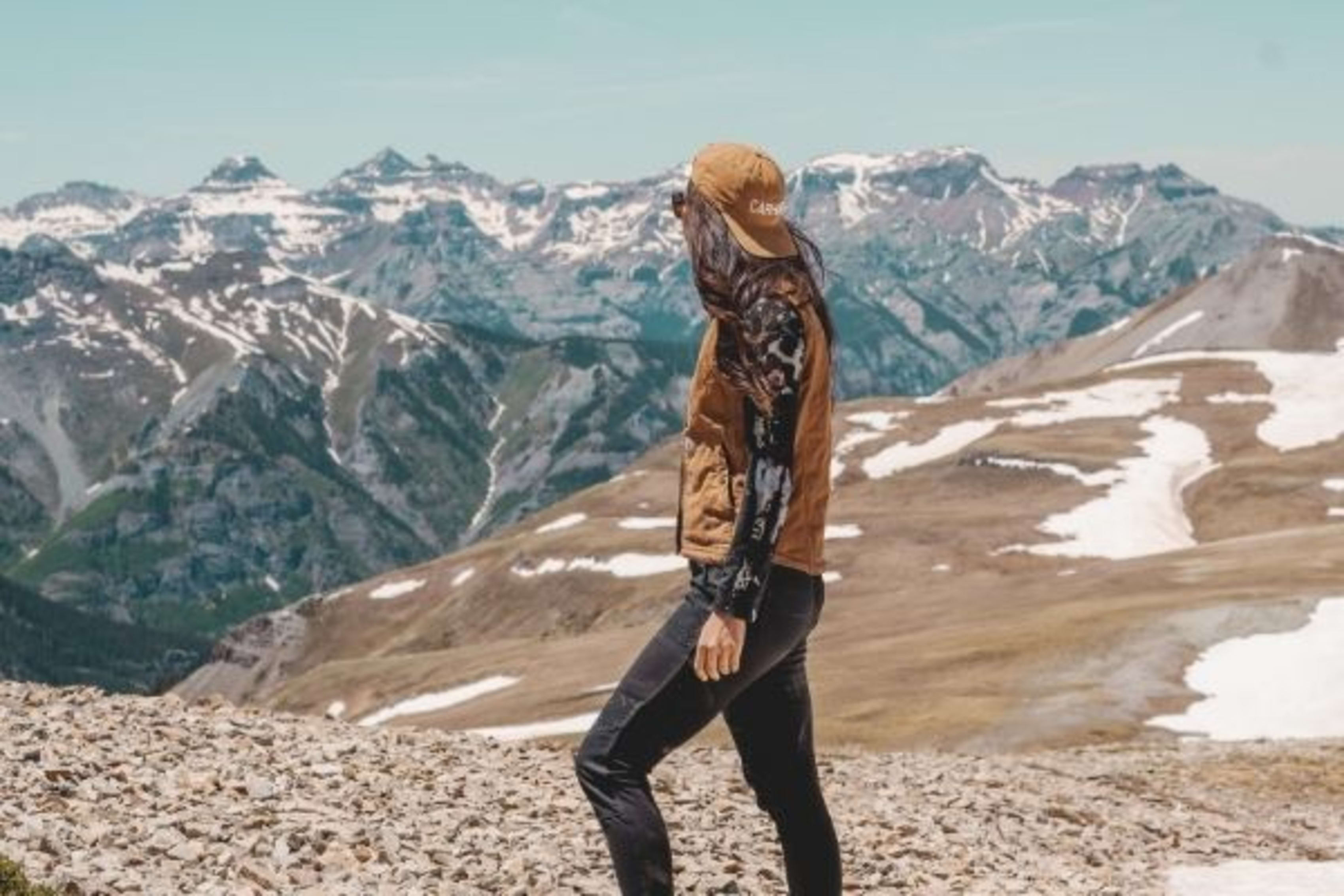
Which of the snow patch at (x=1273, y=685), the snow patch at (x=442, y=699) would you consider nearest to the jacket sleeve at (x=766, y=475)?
the snow patch at (x=1273, y=685)

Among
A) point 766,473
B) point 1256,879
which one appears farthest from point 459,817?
point 1256,879

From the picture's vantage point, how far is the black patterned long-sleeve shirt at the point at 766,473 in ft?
34.7

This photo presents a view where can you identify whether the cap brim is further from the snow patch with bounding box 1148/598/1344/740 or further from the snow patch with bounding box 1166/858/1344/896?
the snow patch with bounding box 1148/598/1344/740

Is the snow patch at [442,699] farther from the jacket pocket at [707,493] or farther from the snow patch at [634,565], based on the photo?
the jacket pocket at [707,493]

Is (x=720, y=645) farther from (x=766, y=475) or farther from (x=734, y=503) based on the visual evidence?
(x=766, y=475)

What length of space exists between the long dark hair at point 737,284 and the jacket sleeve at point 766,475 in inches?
Result: 3.7

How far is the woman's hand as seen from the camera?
1062 cm

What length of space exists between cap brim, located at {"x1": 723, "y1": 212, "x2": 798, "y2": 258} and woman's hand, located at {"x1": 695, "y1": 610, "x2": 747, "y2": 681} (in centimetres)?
270

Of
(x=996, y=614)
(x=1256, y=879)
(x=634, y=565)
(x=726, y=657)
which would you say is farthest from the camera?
(x=634, y=565)

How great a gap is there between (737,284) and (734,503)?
1.61 m

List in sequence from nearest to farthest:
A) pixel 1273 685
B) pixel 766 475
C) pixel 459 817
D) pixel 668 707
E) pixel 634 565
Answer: pixel 766 475
pixel 668 707
pixel 459 817
pixel 1273 685
pixel 634 565

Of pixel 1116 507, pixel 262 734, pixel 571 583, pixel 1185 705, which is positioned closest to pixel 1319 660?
pixel 1185 705

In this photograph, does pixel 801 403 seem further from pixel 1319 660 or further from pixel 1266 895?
pixel 1319 660

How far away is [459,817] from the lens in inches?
765
